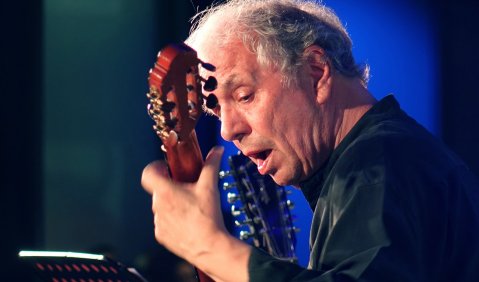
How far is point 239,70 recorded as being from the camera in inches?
72.8

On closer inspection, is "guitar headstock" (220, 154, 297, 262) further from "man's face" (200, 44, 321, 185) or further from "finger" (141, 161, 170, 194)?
"finger" (141, 161, 170, 194)

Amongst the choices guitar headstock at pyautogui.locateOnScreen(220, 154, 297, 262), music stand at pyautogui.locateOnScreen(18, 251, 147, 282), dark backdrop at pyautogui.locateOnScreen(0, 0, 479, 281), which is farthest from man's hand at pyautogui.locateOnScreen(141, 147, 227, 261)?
dark backdrop at pyautogui.locateOnScreen(0, 0, 479, 281)

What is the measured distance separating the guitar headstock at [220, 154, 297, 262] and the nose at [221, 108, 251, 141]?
67cm

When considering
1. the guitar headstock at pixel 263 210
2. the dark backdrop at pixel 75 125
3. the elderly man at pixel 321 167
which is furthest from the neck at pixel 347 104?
the dark backdrop at pixel 75 125

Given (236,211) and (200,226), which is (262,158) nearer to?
(200,226)

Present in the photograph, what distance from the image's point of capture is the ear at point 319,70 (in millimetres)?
1890

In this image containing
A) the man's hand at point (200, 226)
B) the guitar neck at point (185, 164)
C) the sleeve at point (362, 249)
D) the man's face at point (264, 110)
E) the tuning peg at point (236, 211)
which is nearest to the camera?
the sleeve at point (362, 249)

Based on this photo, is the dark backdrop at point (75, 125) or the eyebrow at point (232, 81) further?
the dark backdrop at point (75, 125)

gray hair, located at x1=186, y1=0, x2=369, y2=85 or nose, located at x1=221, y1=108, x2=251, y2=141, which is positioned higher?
gray hair, located at x1=186, y1=0, x2=369, y2=85

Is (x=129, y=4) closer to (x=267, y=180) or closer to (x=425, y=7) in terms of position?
(x=425, y=7)

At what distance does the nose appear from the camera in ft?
6.13

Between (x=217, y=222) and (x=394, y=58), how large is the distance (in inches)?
108

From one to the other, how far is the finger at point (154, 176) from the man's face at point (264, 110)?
10.4 inches

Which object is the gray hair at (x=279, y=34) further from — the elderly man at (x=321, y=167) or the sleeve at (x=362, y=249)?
the sleeve at (x=362, y=249)
